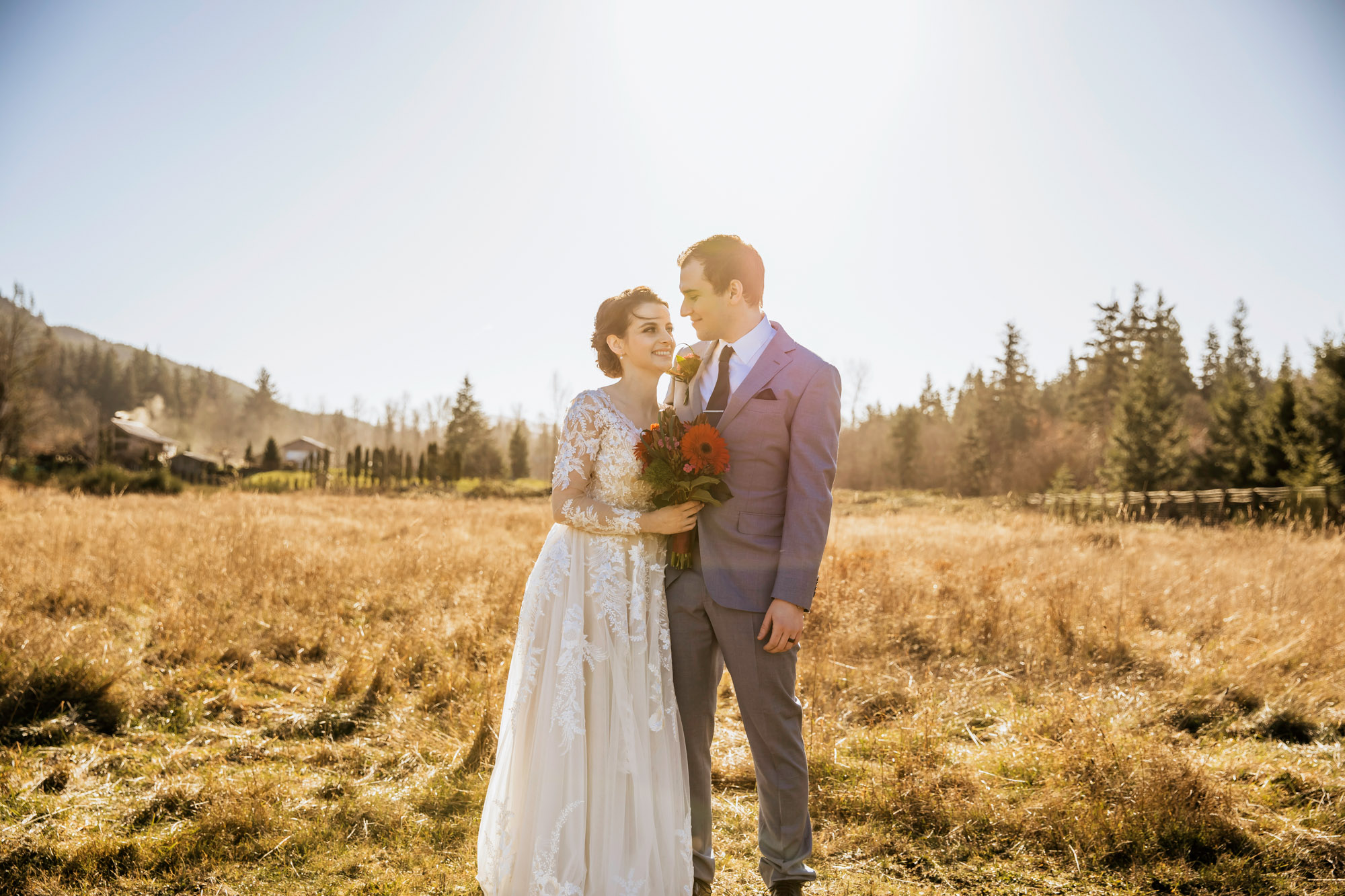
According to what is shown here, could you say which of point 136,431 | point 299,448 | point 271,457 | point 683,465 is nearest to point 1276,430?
point 683,465

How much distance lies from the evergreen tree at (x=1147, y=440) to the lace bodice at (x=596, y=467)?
101 feet

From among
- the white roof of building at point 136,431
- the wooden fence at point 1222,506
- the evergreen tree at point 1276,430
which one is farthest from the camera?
the white roof of building at point 136,431

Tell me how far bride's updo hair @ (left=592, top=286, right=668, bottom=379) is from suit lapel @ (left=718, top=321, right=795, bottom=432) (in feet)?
1.81

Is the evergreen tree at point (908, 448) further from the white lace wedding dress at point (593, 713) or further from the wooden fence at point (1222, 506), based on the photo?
the white lace wedding dress at point (593, 713)

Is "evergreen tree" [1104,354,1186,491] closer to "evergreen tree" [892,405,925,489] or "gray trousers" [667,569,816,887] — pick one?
"evergreen tree" [892,405,925,489]

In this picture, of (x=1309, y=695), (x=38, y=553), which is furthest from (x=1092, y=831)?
(x=38, y=553)

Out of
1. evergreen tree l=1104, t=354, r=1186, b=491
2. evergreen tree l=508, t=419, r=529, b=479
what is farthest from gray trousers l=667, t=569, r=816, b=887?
evergreen tree l=508, t=419, r=529, b=479

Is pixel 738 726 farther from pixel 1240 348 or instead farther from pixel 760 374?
pixel 1240 348

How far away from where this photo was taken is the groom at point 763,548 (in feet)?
8.24

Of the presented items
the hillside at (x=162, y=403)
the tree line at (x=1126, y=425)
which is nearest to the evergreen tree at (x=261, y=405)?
the hillside at (x=162, y=403)

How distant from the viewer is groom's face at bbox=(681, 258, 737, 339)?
2701 millimetres

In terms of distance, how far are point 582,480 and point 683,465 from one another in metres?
0.48

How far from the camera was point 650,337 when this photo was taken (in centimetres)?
289

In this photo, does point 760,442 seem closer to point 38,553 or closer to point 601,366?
point 601,366
